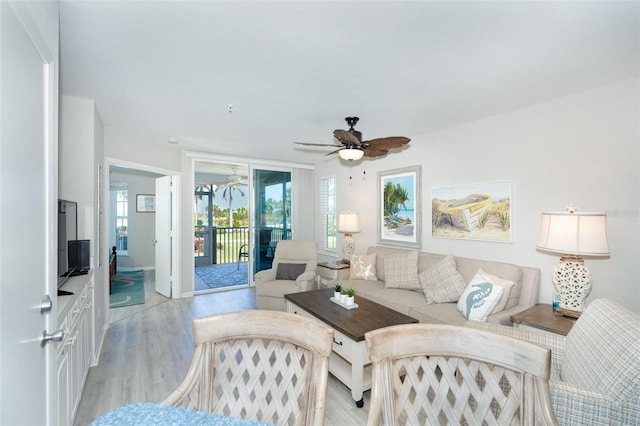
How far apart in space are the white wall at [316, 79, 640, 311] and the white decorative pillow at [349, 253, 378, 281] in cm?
75

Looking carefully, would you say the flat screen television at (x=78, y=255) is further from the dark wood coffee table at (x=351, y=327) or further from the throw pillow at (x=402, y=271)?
the throw pillow at (x=402, y=271)

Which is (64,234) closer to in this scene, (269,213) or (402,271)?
(402,271)

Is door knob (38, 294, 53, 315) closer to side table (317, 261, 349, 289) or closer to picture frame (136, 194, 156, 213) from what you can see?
side table (317, 261, 349, 289)

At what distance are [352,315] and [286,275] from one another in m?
1.89

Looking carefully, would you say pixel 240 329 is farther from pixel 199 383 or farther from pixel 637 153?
pixel 637 153

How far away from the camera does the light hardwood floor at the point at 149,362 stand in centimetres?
219

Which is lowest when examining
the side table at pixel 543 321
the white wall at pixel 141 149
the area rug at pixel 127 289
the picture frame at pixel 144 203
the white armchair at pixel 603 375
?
the area rug at pixel 127 289

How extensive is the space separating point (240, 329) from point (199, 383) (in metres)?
0.22

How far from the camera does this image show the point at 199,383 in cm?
105

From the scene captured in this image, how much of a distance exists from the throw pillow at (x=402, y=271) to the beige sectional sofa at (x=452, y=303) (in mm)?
43

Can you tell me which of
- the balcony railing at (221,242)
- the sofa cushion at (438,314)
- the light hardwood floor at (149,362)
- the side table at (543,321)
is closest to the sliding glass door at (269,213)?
the balcony railing at (221,242)

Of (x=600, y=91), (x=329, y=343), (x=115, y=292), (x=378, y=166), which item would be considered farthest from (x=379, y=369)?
(x=115, y=292)

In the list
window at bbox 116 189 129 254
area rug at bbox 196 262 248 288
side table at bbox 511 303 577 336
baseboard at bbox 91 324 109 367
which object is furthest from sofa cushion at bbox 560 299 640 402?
window at bbox 116 189 129 254

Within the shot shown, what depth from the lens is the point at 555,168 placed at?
9.03ft
